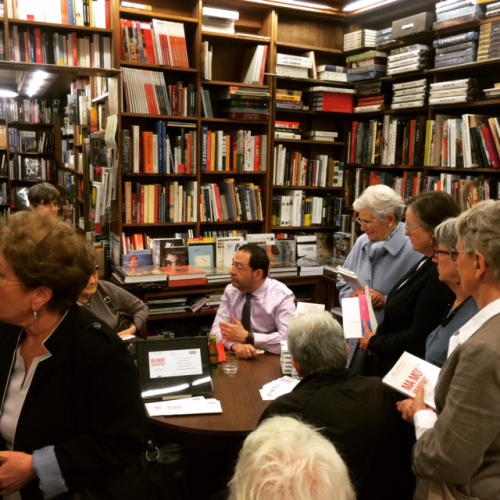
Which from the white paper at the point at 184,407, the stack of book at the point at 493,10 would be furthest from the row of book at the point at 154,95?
the white paper at the point at 184,407

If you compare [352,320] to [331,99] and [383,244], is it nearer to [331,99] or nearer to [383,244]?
[383,244]

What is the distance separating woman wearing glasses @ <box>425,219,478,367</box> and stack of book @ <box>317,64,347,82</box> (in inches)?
113

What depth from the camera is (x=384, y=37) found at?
4.25m

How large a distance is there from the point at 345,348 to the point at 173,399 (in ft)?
2.41

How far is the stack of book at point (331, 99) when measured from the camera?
14.9ft

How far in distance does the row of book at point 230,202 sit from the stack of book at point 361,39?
1436 millimetres

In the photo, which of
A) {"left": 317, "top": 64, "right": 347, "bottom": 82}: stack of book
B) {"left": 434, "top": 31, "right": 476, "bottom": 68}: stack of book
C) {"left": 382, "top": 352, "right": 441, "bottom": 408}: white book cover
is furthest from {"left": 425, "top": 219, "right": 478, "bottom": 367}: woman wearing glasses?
{"left": 317, "top": 64, "right": 347, "bottom": 82}: stack of book

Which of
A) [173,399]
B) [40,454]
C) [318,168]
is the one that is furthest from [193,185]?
[40,454]

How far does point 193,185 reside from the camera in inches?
167

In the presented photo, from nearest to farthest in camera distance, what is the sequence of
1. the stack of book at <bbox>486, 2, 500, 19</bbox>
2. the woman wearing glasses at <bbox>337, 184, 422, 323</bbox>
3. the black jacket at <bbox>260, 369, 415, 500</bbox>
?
the black jacket at <bbox>260, 369, 415, 500</bbox>, the woman wearing glasses at <bbox>337, 184, 422, 323</bbox>, the stack of book at <bbox>486, 2, 500, 19</bbox>

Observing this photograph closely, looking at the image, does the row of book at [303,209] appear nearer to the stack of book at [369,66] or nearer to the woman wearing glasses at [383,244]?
the stack of book at [369,66]

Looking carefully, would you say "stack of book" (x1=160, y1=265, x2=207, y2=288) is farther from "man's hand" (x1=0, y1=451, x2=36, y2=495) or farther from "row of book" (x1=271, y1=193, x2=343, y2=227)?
"man's hand" (x1=0, y1=451, x2=36, y2=495)

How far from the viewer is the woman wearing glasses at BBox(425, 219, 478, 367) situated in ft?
6.44

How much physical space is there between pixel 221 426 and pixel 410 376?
71 cm
